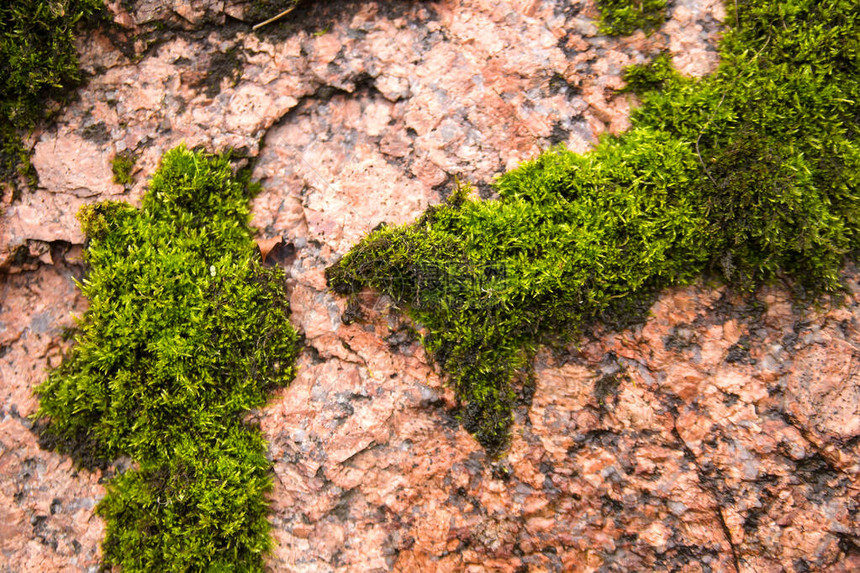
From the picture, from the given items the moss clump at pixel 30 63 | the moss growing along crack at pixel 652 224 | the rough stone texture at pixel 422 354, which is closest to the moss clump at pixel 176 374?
the rough stone texture at pixel 422 354

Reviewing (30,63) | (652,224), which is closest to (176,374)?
(30,63)

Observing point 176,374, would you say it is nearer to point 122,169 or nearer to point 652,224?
point 122,169

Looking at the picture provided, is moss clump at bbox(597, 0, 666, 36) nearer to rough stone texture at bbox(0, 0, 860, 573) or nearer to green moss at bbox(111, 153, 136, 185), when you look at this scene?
rough stone texture at bbox(0, 0, 860, 573)

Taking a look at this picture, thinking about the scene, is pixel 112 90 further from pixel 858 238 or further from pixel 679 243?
pixel 858 238

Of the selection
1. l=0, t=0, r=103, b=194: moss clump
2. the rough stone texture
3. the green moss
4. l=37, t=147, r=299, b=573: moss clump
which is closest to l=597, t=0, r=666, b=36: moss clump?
the rough stone texture

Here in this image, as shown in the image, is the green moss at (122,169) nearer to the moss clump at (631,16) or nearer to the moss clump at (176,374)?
the moss clump at (176,374)

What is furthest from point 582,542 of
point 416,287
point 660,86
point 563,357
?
point 660,86
